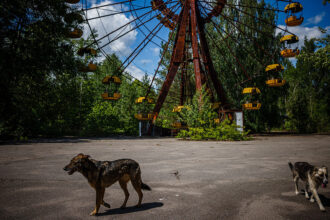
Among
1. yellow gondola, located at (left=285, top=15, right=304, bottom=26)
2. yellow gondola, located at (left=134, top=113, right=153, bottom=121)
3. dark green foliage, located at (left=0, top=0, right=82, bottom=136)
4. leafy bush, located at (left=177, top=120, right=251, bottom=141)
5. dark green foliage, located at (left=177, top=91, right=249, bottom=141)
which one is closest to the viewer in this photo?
dark green foliage, located at (left=0, top=0, right=82, bottom=136)

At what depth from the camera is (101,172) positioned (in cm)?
269

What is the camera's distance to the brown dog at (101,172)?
8.42ft

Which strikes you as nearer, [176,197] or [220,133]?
[176,197]

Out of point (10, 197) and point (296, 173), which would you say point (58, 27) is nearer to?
point (10, 197)

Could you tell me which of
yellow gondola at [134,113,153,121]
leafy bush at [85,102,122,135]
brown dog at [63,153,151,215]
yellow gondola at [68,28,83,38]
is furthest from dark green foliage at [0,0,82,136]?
brown dog at [63,153,151,215]

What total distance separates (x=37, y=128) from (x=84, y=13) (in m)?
12.8

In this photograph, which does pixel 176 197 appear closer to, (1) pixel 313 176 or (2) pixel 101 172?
(2) pixel 101 172

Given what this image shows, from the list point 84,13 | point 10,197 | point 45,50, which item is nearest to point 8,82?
point 45,50

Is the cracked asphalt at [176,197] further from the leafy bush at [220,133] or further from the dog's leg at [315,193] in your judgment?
the leafy bush at [220,133]

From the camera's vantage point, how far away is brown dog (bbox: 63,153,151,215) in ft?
8.42

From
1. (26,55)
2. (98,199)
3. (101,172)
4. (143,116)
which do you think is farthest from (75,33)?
(98,199)

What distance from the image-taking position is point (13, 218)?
2570 millimetres

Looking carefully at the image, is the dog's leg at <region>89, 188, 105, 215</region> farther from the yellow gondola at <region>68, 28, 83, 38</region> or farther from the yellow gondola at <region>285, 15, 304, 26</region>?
the yellow gondola at <region>285, 15, 304, 26</region>

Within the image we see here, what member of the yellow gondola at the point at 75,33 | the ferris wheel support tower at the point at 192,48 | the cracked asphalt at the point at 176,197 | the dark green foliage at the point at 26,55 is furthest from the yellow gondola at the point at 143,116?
the cracked asphalt at the point at 176,197
